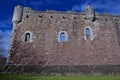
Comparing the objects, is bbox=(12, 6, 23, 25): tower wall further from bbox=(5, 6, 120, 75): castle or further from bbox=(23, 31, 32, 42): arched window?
bbox=(23, 31, 32, 42): arched window

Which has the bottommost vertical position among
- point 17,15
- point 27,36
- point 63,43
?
point 63,43

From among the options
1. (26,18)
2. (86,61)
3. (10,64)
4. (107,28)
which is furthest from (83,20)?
(10,64)

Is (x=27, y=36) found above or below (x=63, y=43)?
above

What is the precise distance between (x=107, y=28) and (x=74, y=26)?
4.82m

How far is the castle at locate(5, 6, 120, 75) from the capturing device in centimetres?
1981

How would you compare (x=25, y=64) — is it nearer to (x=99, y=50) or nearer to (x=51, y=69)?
(x=51, y=69)

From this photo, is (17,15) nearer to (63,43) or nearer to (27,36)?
(27,36)

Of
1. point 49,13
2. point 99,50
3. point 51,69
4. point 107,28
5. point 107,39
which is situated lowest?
point 51,69

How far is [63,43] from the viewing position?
21.2 meters

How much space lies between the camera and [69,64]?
20.2m

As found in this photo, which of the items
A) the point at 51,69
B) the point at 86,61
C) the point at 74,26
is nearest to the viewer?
the point at 51,69

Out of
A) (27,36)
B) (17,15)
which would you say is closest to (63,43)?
(27,36)

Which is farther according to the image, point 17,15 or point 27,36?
point 17,15

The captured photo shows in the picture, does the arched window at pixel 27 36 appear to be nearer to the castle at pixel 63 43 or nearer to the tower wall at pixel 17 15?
the castle at pixel 63 43
